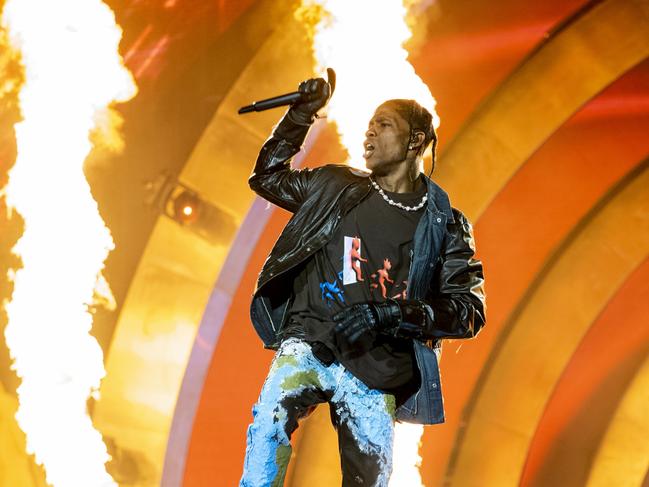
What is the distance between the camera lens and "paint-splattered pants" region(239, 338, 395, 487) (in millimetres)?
→ 3322

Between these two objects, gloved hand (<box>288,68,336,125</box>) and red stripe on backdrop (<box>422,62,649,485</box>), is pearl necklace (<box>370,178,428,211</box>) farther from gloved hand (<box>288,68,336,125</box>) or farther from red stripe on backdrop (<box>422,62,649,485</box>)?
red stripe on backdrop (<box>422,62,649,485</box>)

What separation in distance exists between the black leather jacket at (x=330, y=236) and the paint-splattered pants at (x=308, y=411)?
18 cm

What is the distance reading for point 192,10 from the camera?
17.4 ft

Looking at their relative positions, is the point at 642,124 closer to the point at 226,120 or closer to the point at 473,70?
the point at 473,70

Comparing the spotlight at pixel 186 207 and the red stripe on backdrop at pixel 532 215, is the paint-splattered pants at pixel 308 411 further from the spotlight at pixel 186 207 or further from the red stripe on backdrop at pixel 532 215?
the red stripe on backdrop at pixel 532 215

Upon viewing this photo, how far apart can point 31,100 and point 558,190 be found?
138 inches

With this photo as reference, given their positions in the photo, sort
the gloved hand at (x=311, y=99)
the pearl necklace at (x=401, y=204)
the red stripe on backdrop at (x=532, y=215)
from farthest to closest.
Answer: the red stripe on backdrop at (x=532, y=215) → the pearl necklace at (x=401, y=204) → the gloved hand at (x=311, y=99)

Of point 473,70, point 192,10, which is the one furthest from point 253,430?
point 473,70

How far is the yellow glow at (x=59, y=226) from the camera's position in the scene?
4.99 m

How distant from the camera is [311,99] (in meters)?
3.64

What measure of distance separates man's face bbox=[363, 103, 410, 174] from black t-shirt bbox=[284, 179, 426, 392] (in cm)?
13

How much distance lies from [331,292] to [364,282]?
0.12 meters

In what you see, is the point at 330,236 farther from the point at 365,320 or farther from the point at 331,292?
the point at 365,320

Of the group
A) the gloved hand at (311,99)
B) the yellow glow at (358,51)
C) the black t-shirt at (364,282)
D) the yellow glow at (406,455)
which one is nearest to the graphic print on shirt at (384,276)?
the black t-shirt at (364,282)
